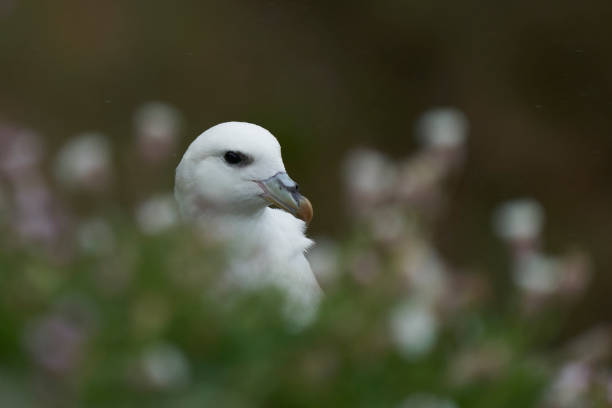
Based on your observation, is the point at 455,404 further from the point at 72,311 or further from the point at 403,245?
the point at 72,311

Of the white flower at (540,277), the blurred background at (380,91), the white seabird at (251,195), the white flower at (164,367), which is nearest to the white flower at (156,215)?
the white flower at (164,367)

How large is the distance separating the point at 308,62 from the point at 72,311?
7237 millimetres

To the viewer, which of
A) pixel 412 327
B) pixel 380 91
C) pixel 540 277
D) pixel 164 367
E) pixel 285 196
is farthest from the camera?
pixel 380 91

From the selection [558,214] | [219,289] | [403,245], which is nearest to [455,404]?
[403,245]

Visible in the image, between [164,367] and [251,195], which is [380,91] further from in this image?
[164,367]

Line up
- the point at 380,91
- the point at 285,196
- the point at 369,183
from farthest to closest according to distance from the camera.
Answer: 1. the point at 380,91
2. the point at 285,196
3. the point at 369,183

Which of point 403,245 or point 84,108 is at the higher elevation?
point 84,108

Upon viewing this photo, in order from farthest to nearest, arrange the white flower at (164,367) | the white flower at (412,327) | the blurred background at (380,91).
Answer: the blurred background at (380,91) < the white flower at (412,327) < the white flower at (164,367)

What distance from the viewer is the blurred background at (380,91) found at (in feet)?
29.7

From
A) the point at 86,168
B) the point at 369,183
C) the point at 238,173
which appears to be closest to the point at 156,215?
the point at 86,168

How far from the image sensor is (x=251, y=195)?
4438mm

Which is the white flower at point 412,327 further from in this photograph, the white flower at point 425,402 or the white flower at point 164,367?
the white flower at point 164,367

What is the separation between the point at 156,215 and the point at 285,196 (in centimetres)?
134

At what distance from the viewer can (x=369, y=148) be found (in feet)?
30.8
